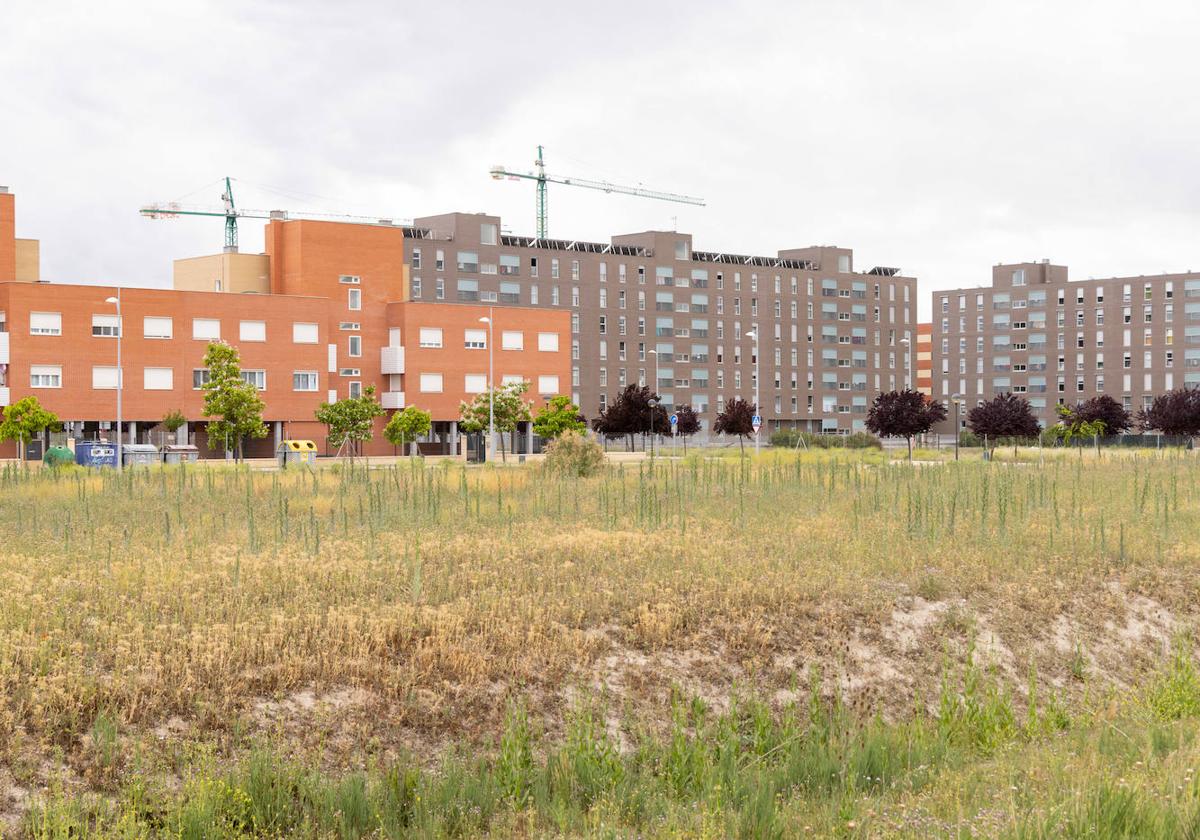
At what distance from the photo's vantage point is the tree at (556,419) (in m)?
72.7

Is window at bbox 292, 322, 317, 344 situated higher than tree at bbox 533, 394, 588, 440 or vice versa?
window at bbox 292, 322, 317, 344

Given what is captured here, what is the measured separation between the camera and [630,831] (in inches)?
293

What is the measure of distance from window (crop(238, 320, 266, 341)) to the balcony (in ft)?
33.4

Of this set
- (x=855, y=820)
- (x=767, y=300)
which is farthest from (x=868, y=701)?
(x=767, y=300)

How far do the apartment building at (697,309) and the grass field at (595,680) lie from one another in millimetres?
95596

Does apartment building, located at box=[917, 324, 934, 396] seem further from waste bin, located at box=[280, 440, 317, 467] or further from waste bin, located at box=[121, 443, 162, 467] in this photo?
waste bin, located at box=[121, 443, 162, 467]

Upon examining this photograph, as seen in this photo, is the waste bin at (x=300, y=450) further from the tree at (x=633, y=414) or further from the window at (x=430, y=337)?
the tree at (x=633, y=414)

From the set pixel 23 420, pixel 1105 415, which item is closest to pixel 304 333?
pixel 23 420

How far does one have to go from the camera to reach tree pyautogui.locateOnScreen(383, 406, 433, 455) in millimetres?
73500

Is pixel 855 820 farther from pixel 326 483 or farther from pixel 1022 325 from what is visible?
pixel 1022 325

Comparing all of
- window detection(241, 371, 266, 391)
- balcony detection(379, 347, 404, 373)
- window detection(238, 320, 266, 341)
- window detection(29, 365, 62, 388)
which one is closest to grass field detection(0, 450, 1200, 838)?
window detection(29, 365, 62, 388)

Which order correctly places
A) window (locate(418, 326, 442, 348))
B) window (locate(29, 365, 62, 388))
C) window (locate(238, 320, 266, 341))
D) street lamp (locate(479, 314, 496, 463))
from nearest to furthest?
street lamp (locate(479, 314, 496, 463)), window (locate(29, 365, 62, 388)), window (locate(238, 320, 266, 341)), window (locate(418, 326, 442, 348))

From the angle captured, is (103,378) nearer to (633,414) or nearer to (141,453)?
(141,453)

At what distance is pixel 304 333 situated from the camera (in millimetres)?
75562
